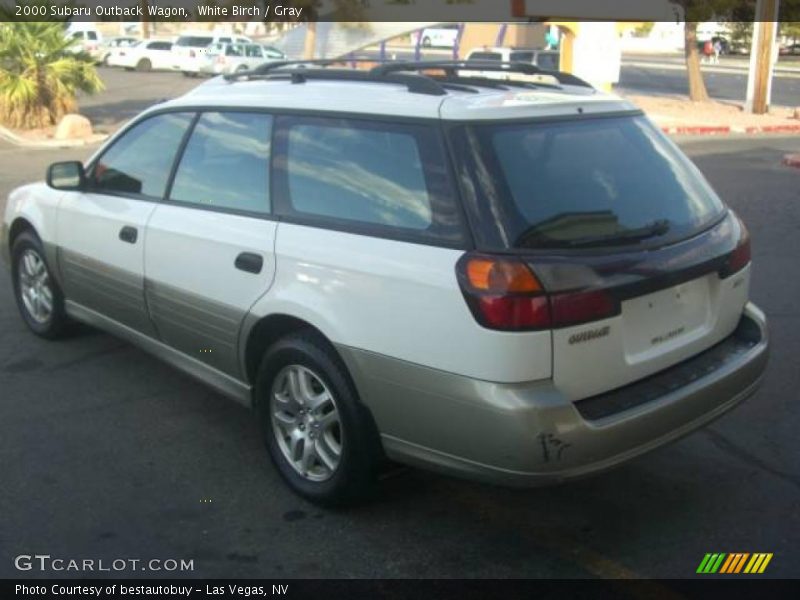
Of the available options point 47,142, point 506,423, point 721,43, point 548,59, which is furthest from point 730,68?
point 506,423

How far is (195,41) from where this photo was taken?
39.9 metres

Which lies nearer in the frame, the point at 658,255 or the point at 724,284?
the point at 658,255

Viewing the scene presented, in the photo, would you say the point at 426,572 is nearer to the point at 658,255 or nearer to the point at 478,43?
the point at 658,255

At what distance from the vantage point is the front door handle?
4.64 m

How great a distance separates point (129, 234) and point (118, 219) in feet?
0.58

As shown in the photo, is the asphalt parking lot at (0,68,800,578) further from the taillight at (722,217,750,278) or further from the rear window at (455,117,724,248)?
the rear window at (455,117,724,248)

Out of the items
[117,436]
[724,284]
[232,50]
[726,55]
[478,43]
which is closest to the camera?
[724,284]

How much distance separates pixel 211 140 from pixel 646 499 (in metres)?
2.65

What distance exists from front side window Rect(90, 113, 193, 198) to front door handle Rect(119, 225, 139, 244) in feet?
0.66

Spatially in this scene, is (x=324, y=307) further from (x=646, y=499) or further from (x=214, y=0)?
(x=214, y=0)

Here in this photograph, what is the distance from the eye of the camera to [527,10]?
2014cm

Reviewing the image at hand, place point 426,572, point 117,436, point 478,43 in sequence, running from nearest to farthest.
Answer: point 426,572
point 117,436
point 478,43

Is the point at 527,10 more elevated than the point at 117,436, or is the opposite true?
the point at 527,10

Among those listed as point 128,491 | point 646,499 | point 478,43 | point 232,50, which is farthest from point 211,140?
point 478,43
